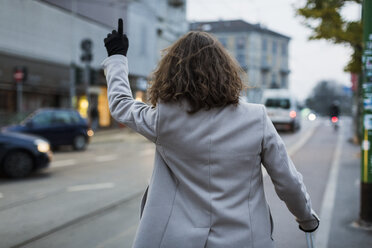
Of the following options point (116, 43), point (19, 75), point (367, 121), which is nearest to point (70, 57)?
point (19, 75)

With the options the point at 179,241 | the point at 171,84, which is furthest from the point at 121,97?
the point at 179,241

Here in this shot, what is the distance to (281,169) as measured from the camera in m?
1.64

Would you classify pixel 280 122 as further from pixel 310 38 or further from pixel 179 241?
pixel 179 241

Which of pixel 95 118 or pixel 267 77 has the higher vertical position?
pixel 267 77

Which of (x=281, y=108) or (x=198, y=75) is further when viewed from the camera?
(x=281, y=108)

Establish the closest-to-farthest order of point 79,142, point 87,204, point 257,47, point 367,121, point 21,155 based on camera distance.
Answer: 1. point 367,121
2. point 87,204
3. point 21,155
4. point 79,142
5. point 257,47

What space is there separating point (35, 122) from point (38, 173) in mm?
4341

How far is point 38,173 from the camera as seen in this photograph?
9.06m

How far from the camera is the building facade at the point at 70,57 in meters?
17.0

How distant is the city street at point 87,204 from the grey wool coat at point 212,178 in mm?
1298

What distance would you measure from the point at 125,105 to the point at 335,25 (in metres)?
10.1

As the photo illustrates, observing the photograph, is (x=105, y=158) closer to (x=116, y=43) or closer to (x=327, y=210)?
(x=327, y=210)

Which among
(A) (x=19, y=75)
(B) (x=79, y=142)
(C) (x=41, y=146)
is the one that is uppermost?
(A) (x=19, y=75)

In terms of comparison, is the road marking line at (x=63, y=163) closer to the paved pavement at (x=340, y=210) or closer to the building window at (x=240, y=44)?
the paved pavement at (x=340, y=210)
